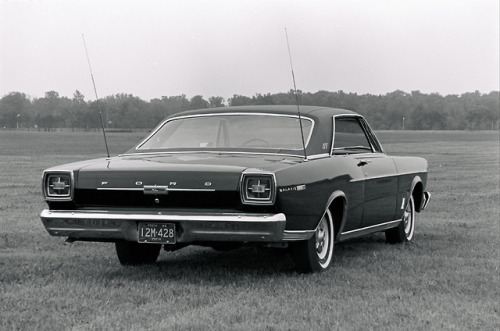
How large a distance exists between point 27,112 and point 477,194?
76.7 m

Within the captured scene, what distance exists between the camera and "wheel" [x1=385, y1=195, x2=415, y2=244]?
9.48 m

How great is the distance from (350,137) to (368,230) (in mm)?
873

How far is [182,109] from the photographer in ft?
169

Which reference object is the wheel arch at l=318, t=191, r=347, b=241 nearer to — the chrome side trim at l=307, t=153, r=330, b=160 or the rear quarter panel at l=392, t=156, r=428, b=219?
the chrome side trim at l=307, t=153, r=330, b=160

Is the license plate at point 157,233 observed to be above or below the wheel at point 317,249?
above

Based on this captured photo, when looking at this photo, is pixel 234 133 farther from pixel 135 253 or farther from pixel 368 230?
pixel 368 230

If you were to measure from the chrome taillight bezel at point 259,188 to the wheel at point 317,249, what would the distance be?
692 millimetres

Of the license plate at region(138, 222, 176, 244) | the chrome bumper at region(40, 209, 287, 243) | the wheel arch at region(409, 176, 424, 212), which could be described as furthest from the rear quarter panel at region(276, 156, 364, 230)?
the wheel arch at region(409, 176, 424, 212)

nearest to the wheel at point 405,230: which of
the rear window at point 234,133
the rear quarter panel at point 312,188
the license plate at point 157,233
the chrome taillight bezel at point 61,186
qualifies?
the rear quarter panel at point 312,188

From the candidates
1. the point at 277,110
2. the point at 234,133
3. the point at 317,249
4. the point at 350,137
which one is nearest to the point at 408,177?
the point at 350,137

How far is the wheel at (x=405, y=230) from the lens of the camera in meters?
9.48

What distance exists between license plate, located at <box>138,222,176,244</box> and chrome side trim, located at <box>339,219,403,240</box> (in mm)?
1738

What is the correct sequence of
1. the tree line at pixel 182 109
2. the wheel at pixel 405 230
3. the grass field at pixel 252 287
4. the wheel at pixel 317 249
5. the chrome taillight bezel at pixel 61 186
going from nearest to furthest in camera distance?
the grass field at pixel 252 287 → the chrome taillight bezel at pixel 61 186 → the wheel at pixel 317 249 → the wheel at pixel 405 230 → the tree line at pixel 182 109

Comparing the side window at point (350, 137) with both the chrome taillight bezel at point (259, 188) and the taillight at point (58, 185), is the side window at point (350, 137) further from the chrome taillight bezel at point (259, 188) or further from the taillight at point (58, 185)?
the taillight at point (58, 185)
